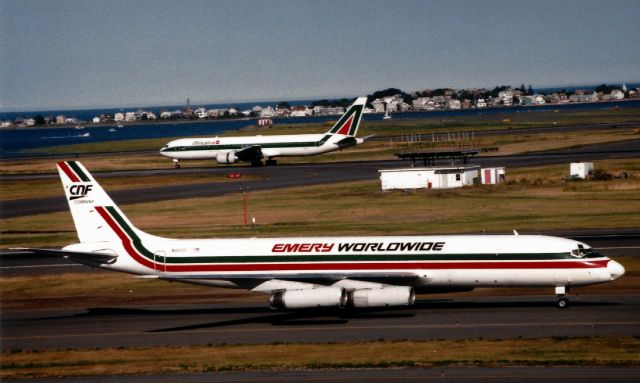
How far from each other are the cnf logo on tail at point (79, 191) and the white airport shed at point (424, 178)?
5711cm

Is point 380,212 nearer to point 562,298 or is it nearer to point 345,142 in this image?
point 562,298

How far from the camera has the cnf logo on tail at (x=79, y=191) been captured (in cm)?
5069

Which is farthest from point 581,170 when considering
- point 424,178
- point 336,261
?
point 336,261

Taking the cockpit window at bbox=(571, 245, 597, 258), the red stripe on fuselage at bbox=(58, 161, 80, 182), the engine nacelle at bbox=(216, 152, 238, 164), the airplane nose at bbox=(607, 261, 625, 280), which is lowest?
the engine nacelle at bbox=(216, 152, 238, 164)

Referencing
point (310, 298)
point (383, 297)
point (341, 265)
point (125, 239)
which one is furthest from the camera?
point (125, 239)

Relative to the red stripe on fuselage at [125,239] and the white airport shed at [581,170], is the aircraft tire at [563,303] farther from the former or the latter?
the white airport shed at [581,170]

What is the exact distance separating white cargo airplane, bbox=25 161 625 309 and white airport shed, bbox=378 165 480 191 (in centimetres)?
5638

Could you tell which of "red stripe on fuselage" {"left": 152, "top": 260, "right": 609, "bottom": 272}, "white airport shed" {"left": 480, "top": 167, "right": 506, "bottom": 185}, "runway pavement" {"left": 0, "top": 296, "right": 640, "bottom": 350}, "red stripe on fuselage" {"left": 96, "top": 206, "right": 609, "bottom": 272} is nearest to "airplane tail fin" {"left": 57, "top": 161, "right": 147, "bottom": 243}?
"red stripe on fuselage" {"left": 96, "top": 206, "right": 609, "bottom": 272}

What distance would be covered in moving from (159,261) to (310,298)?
916cm

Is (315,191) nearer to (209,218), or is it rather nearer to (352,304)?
(209,218)

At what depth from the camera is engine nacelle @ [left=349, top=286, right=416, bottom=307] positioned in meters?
45.0

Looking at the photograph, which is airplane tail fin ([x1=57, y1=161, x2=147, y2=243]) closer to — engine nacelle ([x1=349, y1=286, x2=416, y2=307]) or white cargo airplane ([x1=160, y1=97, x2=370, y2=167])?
engine nacelle ([x1=349, y1=286, x2=416, y2=307])

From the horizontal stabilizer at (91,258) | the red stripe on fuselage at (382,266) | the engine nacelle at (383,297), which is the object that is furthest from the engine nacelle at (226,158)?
the engine nacelle at (383,297)

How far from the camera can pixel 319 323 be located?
46.4 metres
